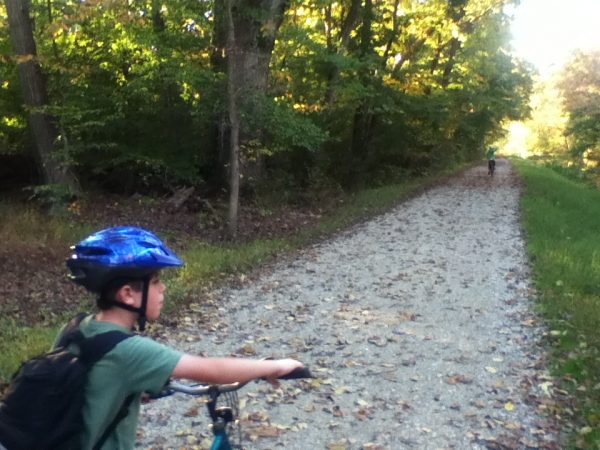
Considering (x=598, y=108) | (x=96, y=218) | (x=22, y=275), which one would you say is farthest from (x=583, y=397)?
(x=598, y=108)

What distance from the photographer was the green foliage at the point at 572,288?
5.92 metres

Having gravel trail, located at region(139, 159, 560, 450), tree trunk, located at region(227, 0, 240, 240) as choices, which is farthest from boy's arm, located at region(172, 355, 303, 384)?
tree trunk, located at region(227, 0, 240, 240)

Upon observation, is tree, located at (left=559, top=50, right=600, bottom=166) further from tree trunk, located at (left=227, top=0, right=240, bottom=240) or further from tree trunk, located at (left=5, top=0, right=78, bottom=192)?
tree trunk, located at (left=5, top=0, right=78, bottom=192)

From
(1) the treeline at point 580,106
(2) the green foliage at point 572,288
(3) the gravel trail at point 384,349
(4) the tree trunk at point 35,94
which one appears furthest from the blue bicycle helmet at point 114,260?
(1) the treeline at point 580,106

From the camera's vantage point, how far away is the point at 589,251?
457 inches

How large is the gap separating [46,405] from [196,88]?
38.2 ft

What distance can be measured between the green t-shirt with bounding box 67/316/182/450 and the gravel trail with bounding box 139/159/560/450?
3003 mm

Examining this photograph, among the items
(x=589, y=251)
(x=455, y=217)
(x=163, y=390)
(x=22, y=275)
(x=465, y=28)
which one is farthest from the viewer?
(x=465, y=28)

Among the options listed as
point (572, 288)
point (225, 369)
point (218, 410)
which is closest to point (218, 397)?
point (218, 410)

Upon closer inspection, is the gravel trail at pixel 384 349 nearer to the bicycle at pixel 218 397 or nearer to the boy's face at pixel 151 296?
the bicycle at pixel 218 397

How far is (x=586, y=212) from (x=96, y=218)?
1335cm

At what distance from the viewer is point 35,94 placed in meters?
13.2

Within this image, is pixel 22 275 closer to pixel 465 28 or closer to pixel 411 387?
pixel 411 387

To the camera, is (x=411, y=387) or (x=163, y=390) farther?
(x=411, y=387)
